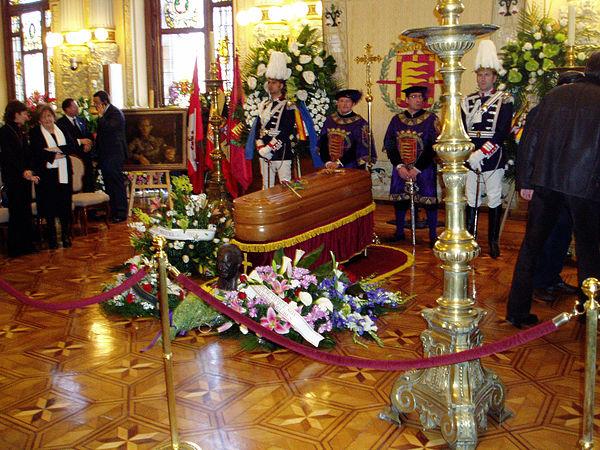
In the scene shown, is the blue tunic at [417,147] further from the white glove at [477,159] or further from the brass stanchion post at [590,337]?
the brass stanchion post at [590,337]

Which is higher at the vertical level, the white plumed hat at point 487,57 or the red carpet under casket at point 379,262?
the white plumed hat at point 487,57

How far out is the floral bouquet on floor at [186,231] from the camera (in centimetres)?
520

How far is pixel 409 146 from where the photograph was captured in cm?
655

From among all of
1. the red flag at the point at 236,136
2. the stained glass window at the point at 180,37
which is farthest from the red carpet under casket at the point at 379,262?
the stained glass window at the point at 180,37

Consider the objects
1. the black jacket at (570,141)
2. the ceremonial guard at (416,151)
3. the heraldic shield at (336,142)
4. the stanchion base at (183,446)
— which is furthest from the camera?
the heraldic shield at (336,142)

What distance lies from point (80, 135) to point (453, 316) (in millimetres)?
7097

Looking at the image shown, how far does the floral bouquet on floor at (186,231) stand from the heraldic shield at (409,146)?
2111 mm

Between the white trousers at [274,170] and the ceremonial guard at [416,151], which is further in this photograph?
the white trousers at [274,170]

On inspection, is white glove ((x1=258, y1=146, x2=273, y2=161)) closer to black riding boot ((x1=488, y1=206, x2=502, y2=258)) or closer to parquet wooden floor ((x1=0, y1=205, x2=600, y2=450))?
black riding boot ((x1=488, y1=206, x2=502, y2=258))

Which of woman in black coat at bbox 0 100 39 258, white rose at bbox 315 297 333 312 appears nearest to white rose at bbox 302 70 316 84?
woman in black coat at bbox 0 100 39 258

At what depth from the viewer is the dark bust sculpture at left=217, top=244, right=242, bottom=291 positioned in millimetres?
4070

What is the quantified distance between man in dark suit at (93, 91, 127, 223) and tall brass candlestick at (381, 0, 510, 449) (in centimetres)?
654

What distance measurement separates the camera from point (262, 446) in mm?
2795

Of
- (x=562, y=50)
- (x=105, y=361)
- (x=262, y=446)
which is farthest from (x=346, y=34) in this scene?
(x=262, y=446)
